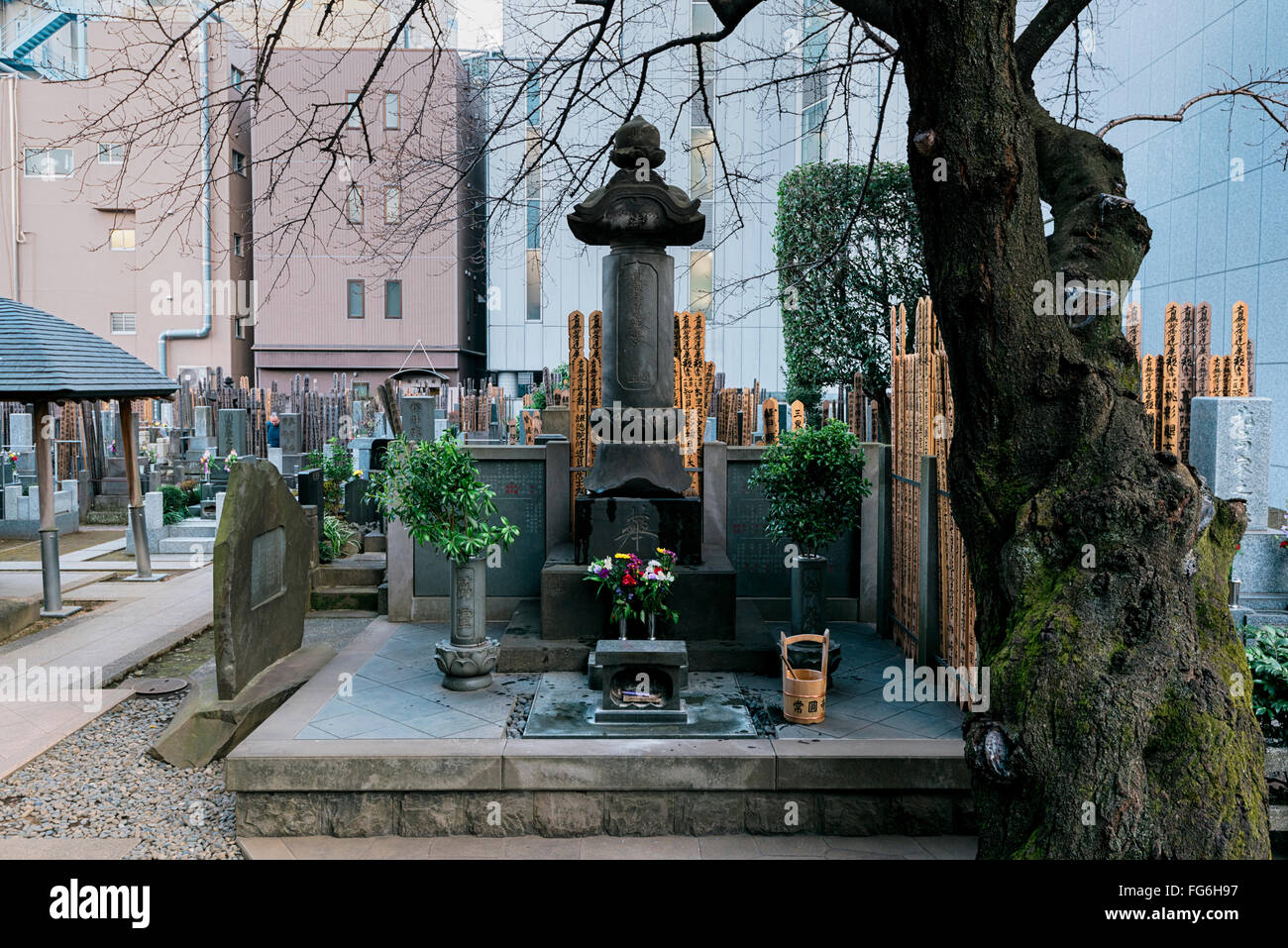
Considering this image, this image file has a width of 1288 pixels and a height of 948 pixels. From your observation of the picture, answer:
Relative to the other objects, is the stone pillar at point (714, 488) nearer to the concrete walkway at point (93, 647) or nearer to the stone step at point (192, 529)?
the concrete walkway at point (93, 647)

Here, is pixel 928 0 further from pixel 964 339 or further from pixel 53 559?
pixel 53 559

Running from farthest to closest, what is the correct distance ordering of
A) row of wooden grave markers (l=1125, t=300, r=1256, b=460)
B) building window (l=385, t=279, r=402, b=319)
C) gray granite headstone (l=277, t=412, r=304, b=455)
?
building window (l=385, t=279, r=402, b=319) → gray granite headstone (l=277, t=412, r=304, b=455) → row of wooden grave markers (l=1125, t=300, r=1256, b=460)

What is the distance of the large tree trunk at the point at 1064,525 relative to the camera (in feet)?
10.3

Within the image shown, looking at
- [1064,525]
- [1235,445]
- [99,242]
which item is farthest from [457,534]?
[99,242]

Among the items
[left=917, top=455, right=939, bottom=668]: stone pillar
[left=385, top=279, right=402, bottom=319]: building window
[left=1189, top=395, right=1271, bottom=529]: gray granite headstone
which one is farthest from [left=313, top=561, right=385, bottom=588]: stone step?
[left=385, top=279, right=402, bottom=319]: building window

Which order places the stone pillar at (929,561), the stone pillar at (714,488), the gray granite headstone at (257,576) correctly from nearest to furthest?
the gray granite headstone at (257,576)
the stone pillar at (929,561)
the stone pillar at (714,488)

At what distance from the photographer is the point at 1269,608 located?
30.7ft

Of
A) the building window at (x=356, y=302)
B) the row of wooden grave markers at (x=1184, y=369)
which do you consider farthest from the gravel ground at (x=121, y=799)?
the building window at (x=356, y=302)

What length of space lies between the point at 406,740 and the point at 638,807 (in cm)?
154

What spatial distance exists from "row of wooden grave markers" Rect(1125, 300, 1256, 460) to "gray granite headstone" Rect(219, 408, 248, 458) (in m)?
17.5

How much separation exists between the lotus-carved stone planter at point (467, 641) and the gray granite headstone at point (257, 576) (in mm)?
1446

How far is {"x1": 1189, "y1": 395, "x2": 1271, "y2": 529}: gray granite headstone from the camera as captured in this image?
9219 millimetres

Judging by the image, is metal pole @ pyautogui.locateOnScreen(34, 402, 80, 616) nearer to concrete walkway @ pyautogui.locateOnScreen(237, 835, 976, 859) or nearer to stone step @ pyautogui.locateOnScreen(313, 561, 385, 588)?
stone step @ pyautogui.locateOnScreen(313, 561, 385, 588)

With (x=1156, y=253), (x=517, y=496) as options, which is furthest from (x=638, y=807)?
(x=1156, y=253)
